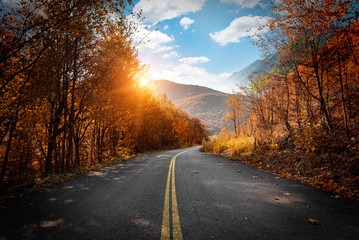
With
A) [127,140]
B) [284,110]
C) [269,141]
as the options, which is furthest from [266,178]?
[127,140]

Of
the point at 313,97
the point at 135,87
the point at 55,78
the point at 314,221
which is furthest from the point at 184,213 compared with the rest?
the point at 135,87

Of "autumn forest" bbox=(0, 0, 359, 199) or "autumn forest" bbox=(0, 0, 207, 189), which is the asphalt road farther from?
"autumn forest" bbox=(0, 0, 207, 189)

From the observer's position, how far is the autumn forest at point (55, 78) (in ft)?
18.5

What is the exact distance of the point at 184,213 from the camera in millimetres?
3404

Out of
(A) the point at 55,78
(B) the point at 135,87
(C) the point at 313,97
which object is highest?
(B) the point at 135,87

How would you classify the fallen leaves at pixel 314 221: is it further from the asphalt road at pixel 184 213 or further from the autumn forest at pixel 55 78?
the autumn forest at pixel 55 78

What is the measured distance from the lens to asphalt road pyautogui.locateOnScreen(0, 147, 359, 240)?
107 inches

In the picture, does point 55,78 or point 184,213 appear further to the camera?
point 55,78

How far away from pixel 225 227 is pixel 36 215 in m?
3.83

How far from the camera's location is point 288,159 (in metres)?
7.84

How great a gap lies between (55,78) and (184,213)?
24.0 feet

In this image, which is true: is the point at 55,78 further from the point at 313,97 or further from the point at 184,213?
the point at 313,97

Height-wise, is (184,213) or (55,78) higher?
(55,78)

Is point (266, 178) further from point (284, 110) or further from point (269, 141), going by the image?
point (284, 110)
